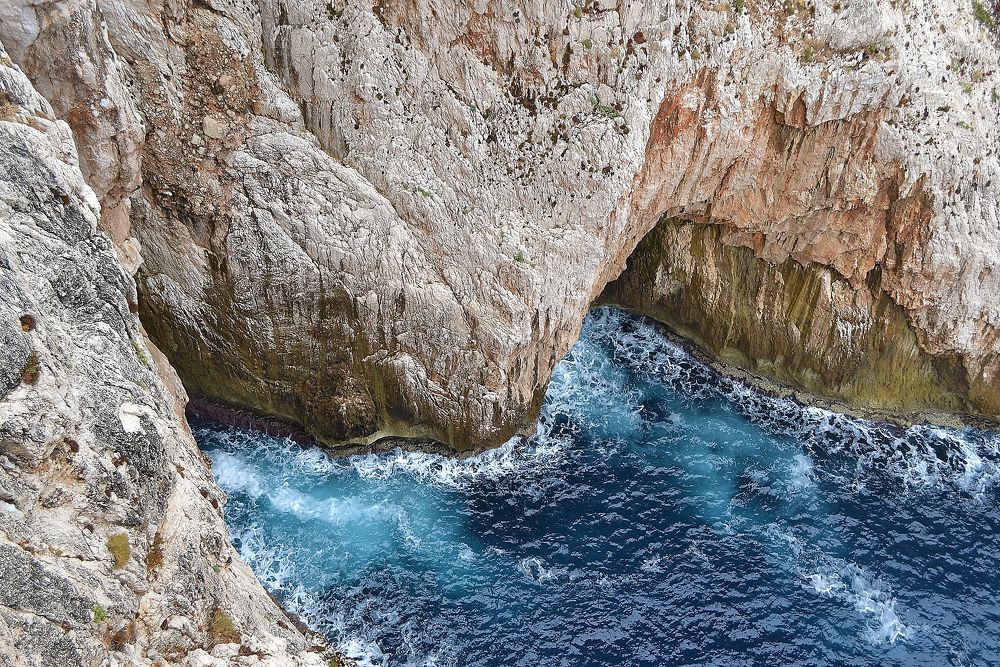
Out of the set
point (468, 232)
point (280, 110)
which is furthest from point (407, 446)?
→ point (280, 110)

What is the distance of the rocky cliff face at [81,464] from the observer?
1034 centimetres

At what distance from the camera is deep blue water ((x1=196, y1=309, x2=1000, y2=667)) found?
65.5 feet

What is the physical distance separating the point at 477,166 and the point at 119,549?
16.1 m

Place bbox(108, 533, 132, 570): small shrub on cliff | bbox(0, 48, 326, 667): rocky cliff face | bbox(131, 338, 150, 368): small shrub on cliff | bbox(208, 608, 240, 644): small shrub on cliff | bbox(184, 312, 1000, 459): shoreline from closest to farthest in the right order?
bbox(0, 48, 326, 667): rocky cliff face
bbox(108, 533, 132, 570): small shrub on cliff
bbox(131, 338, 150, 368): small shrub on cliff
bbox(208, 608, 240, 644): small shrub on cliff
bbox(184, 312, 1000, 459): shoreline

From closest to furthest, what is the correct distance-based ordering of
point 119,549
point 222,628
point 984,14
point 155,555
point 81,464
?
point 81,464 < point 119,549 < point 155,555 < point 222,628 < point 984,14

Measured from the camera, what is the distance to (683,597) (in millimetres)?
20969

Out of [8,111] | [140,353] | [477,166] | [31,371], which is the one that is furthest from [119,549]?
[477,166]

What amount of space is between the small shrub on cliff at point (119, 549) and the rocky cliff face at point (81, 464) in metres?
0.02

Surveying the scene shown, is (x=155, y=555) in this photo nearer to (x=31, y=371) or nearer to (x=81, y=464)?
(x=81, y=464)

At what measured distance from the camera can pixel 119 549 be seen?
11.8 m

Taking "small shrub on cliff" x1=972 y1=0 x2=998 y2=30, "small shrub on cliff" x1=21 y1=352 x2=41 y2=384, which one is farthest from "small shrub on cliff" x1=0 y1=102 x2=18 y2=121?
"small shrub on cliff" x1=972 y1=0 x2=998 y2=30

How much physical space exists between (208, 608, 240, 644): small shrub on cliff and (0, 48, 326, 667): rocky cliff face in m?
0.03

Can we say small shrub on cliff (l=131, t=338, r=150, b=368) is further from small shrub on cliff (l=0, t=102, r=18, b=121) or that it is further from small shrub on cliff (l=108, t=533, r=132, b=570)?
small shrub on cliff (l=0, t=102, r=18, b=121)

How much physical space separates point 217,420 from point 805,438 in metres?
24.4
